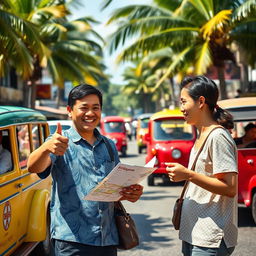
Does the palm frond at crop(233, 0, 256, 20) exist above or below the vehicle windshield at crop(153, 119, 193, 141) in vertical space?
above

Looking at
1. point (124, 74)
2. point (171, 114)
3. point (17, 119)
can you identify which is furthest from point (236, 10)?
point (124, 74)

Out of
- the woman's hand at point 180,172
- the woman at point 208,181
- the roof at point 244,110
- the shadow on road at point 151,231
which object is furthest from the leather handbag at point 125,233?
the roof at point 244,110

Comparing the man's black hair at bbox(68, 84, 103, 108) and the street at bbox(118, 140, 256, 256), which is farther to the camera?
the street at bbox(118, 140, 256, 256)

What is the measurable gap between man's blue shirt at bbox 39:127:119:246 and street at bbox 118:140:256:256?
3.50 metres

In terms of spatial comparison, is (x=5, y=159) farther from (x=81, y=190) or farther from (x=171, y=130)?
(x=171, y=130)

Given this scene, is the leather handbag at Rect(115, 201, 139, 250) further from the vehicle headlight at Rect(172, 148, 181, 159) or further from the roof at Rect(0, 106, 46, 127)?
the vehicle headlight at Rect(172, 148, 181, 159)

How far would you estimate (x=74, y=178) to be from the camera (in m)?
3.03

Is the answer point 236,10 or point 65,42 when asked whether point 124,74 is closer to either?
point 65,42

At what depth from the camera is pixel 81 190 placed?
119 inches

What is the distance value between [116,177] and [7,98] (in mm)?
26261

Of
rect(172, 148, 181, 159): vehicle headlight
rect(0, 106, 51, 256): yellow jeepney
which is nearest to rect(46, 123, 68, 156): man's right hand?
rect(0, 106, 51, 256): yellow jeepney

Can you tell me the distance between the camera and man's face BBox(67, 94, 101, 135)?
313 cm

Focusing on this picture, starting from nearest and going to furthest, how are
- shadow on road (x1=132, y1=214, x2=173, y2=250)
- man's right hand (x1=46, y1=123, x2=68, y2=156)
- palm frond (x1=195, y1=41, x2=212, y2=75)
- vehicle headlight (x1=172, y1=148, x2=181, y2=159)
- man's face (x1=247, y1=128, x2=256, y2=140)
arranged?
man's right hand (x1=46, y1=123, x2=68, y2=156)
shadow on road (x1=132, y1=214, x2=173, y2=250)
man's face (x1=247, y1=128, x2=256, y2=140)
vehicle headlight (x1=172, y1=148, x2=181, y2=159)
palm frond (x1=195, y1=41, x2=212, y2=75)

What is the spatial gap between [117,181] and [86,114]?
47 centimetres
